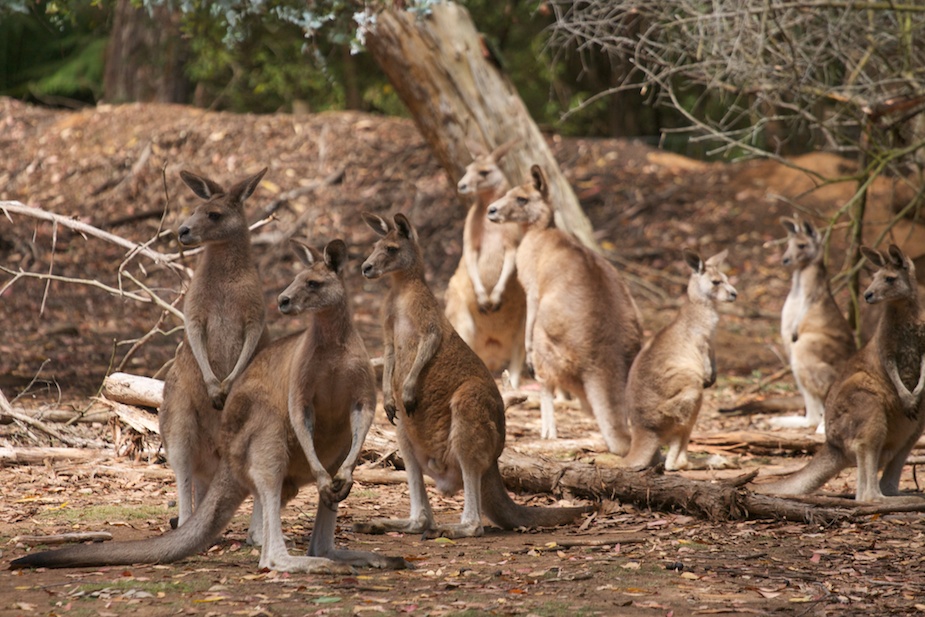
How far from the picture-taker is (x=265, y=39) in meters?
18.1

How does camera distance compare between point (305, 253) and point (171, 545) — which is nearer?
point (171, 545)

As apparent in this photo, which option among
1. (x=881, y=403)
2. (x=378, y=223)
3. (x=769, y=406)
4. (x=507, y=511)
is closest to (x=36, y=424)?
(x=378, y=223)

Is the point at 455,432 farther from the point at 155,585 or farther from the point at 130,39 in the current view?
the point at 130,39

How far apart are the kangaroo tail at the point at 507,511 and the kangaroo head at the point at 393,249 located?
3.67 feet

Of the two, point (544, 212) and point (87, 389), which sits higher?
point (544, 212)

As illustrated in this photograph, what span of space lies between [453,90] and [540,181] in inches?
103

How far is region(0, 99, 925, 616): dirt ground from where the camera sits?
→ 4.30m

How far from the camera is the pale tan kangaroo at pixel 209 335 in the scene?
203 inches

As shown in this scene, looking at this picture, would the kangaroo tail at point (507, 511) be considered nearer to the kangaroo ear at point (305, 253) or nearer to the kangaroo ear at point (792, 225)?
the kangaroo ear at point (305, 253)

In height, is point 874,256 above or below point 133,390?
above

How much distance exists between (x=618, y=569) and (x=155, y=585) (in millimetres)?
1887

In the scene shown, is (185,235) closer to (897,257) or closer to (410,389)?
(410,389)

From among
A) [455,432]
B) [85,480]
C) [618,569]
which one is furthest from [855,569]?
[85,480]

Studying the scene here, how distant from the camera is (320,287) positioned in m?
4.93
